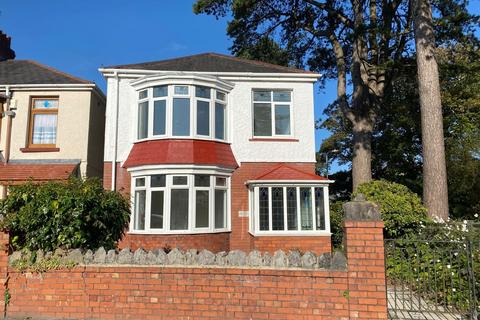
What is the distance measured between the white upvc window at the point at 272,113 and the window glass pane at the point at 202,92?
1834mm

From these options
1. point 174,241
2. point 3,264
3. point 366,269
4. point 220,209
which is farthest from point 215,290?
point 220,209

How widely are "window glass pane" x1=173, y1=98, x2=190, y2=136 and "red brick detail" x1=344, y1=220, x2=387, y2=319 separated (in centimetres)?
837

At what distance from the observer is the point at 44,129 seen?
13.9 m

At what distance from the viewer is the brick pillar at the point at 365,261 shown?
15.4ft

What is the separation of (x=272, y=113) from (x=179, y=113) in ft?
11.3

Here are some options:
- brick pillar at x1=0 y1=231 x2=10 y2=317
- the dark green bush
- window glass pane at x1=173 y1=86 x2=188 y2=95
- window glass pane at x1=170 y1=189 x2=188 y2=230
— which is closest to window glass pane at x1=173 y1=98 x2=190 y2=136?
window glass pane at x1=173 y1=86 x2=188 y2=95

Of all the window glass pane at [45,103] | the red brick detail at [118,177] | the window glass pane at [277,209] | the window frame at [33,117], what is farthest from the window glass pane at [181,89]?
the window glass pane at [45,103]

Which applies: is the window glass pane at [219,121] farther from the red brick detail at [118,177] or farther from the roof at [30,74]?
the roof at [30,74]

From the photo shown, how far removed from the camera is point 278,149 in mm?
13305

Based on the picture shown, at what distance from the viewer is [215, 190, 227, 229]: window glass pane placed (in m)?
12.3

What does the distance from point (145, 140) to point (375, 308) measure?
953cm

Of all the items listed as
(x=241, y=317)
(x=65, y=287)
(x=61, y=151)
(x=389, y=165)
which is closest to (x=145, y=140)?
(x=61, y=151)

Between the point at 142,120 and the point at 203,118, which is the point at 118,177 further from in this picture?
the point at 203,118

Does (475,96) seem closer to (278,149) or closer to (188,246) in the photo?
(278,149)
